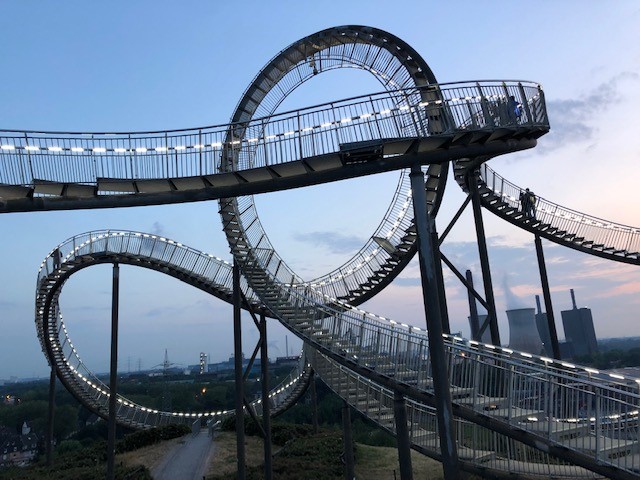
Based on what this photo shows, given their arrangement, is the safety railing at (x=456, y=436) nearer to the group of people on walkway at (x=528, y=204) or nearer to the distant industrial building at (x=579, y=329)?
the group of people on walkway at (x=528, y=204)

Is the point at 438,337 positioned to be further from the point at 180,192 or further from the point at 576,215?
the point at 576,215

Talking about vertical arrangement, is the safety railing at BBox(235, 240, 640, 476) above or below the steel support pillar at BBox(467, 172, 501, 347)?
below

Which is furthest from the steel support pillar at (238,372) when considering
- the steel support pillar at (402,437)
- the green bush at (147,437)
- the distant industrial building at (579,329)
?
the distant industrial building at (579,329)

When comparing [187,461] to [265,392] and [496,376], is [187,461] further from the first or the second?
[496,376]

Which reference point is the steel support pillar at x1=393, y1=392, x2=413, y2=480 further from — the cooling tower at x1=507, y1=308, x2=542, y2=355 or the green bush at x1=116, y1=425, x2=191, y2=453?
the cooling tower at x1=507, y1=308, x2=542, y2=355

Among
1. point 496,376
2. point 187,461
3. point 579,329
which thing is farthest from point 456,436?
point 579,329

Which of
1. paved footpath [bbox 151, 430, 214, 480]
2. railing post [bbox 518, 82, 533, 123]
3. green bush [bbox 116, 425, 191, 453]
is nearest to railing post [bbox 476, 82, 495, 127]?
railing post [bbox 518, 82, 533, 123]
